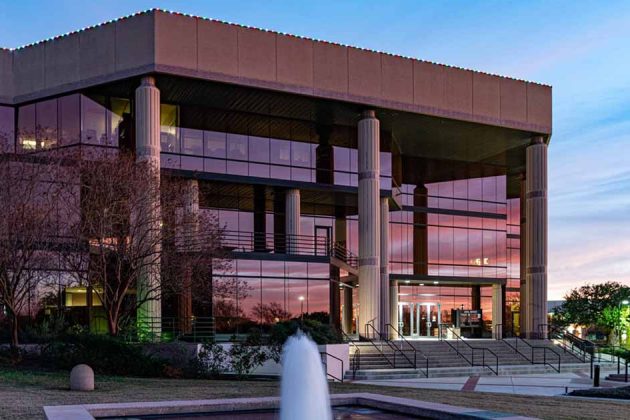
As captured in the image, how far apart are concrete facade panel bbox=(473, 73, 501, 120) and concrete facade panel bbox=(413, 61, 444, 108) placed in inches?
97.7

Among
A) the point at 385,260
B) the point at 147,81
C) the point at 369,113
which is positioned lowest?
the point at 385,260

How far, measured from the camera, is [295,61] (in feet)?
120

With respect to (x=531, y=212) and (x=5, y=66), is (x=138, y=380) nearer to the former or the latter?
(x=5, y=66)

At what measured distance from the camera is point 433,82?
4050 cm

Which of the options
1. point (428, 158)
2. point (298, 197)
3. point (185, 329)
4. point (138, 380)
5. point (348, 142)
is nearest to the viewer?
point (138, 380)

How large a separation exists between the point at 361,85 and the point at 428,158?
532 inches

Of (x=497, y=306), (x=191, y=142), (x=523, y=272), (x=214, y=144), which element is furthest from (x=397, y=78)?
(x=523, y=272)

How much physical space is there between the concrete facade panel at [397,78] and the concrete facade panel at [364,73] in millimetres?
390

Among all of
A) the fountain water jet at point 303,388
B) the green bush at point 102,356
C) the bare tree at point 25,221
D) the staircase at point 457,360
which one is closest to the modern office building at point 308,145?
the bare tree at point 25,221

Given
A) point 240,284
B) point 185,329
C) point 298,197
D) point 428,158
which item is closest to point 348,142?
point 298,197

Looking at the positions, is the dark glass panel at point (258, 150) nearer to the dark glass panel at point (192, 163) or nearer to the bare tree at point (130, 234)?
the dark glass panel at point (192, 163)

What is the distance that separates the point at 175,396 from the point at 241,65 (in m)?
21.4

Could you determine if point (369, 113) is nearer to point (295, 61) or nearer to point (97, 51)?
point (295, 61)

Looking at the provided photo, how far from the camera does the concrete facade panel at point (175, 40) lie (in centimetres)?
3331
